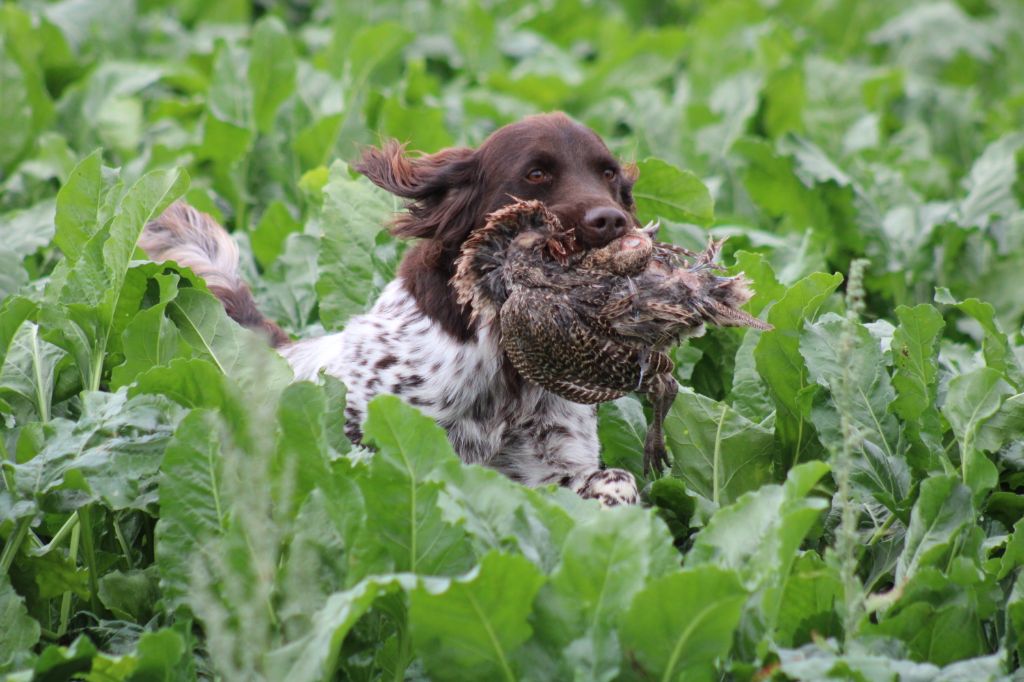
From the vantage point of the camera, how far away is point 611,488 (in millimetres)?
4582

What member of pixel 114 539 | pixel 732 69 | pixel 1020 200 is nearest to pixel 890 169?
pixel 1020 200

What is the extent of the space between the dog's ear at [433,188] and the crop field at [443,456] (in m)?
0.67

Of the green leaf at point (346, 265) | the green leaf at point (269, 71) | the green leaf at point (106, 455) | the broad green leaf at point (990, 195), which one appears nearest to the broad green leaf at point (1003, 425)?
the green leaf at point (106, 455)

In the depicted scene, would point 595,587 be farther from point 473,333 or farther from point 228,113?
point 228,113

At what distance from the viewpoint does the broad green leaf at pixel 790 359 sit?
15.2 feet

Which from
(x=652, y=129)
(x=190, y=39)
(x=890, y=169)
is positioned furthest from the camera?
(x=190, y=39)

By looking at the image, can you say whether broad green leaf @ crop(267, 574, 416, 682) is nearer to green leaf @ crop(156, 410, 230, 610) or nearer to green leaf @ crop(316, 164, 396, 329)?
green leaf @ crop(156, 410, 230, 610)

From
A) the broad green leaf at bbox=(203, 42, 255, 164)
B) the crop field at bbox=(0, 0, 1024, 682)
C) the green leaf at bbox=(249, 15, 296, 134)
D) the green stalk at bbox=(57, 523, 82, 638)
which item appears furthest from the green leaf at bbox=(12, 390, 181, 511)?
the green leaf at bbox=(249, 15, 296, 134)

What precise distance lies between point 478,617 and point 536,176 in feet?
6.43

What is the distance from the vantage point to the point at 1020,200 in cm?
782

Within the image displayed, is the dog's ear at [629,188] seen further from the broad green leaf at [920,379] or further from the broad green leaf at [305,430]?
the broad green leaf at [305,430]

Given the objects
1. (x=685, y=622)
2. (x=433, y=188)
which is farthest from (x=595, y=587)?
(x=433, y=188)

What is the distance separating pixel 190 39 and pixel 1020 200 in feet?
17.9

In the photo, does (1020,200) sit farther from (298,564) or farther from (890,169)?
(298,564)
